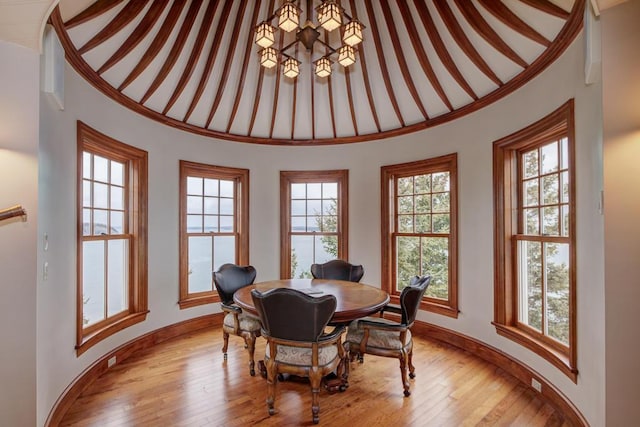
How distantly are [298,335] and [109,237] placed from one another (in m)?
2.40

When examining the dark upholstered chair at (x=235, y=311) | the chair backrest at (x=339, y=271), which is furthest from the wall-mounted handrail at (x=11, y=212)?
the chair backrest at (x=339, y=271)

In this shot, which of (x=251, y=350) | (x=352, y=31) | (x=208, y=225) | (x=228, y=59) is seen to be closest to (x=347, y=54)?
(x=352, y=31)

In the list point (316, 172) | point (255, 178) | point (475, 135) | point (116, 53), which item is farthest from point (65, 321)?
point (475, 135)

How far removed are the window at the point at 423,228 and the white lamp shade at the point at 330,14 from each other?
2265 millimetres

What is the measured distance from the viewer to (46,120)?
222cm

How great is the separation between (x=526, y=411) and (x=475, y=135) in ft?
8.82

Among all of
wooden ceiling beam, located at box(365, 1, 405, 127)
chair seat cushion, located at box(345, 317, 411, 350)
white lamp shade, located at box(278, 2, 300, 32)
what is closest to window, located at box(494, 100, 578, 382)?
chair seat cushion, located at box(345, 317, 411, 350)

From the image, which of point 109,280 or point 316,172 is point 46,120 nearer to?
point 109,280

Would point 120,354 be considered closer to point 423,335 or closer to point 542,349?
point 423,335

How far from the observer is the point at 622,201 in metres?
1.67

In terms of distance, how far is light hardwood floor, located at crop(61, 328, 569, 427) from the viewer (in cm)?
240

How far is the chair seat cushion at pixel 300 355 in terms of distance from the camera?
95.5 inches

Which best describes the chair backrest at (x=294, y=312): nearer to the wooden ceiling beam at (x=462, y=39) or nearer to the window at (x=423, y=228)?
the window at (x=423, y=228)

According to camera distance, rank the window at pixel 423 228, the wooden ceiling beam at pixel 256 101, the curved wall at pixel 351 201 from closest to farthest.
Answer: the curved wall at pixel 351 201
the window at pixel 423 228
the wooden ceiling beam at pixel 256 101
